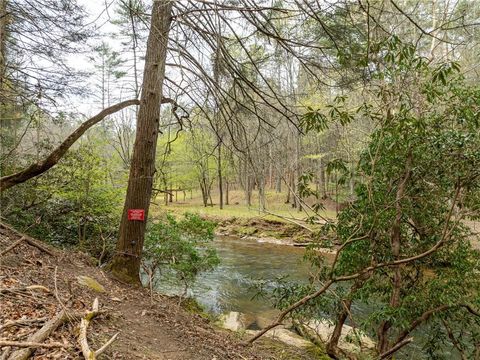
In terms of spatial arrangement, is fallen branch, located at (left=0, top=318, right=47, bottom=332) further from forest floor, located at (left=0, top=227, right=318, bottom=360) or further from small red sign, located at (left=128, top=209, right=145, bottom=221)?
small red sign, located at (left=128, top=209, right=145, bottom=221)

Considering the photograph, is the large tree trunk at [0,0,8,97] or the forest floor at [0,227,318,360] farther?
the large tree trunk at [0,0,8,97]

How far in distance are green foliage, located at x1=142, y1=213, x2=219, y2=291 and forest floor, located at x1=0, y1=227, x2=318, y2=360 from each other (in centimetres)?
82

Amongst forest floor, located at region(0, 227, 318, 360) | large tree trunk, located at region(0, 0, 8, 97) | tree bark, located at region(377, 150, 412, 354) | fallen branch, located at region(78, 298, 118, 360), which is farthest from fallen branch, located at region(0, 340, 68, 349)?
large tree trunk, located at region(0, 0, 8, 97)

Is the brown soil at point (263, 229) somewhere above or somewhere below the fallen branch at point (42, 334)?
below

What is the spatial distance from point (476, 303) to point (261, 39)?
11.9 ft

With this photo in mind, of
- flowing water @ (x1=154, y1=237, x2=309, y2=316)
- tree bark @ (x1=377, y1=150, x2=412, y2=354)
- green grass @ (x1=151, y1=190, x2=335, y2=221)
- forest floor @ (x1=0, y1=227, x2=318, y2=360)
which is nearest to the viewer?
forest floor @ (x1=0, y1=227, x2=318, y2=360)

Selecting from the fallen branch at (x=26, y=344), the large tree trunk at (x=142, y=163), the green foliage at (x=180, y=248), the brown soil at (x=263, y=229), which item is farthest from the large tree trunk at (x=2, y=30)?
the brown soil at (x=263, y=229)

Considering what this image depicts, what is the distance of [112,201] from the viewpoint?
646 cm

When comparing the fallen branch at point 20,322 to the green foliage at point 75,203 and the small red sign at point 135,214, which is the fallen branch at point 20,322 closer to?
the small red sign at point 135,214

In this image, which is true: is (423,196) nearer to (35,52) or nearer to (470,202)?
(470,202)

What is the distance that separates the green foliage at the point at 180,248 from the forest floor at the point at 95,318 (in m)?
0.82

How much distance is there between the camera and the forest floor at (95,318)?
204 centimetres

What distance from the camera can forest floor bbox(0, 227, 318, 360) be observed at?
2.04 metres

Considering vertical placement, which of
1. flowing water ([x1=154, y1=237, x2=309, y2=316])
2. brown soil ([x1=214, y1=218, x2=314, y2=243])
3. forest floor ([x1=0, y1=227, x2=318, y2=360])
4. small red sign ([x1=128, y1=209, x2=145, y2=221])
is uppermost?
small red sign ([x1=128, y1=209, x2=145, y2=221])
